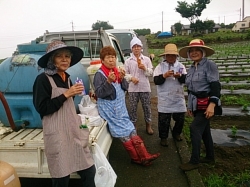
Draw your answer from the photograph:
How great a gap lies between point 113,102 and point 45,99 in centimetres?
135

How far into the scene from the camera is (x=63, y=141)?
221 cm

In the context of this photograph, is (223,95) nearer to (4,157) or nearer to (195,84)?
(195,84)

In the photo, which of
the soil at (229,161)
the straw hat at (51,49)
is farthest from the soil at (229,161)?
the straw hat at (51,49)

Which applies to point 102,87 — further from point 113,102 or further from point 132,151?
point 132,151

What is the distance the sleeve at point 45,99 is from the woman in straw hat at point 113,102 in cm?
111

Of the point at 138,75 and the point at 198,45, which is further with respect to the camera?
the point at 138,75

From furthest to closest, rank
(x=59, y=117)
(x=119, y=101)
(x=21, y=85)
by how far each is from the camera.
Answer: (x=119, y=101) → (x=21, y=85) → (x=59, y=117)

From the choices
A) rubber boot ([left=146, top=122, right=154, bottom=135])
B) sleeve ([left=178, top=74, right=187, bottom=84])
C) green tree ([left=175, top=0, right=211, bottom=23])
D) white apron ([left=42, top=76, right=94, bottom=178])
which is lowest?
rubber boot ([left=146, top=122, right=154, bottom=135])

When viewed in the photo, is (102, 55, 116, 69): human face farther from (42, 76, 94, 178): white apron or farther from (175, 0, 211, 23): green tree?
(175, 0, 211, 23): green tree

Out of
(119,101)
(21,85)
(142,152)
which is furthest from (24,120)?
(142,152)

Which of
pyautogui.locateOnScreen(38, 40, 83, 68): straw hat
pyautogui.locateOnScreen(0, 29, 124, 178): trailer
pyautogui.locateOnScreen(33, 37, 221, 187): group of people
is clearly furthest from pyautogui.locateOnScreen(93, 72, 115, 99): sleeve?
pyautogui.locateOnScreen(38, 40, 83, 68): straw hat

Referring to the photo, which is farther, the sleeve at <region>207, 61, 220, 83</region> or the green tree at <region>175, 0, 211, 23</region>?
the green tree at <region>175, 0, 211, 23</region>

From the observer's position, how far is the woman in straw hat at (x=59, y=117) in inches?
83.7

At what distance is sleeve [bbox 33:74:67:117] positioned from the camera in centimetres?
210
